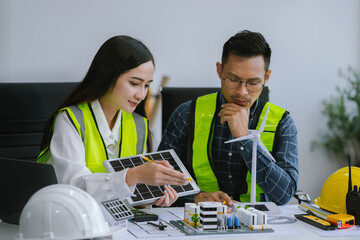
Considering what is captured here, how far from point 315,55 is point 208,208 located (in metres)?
2.79

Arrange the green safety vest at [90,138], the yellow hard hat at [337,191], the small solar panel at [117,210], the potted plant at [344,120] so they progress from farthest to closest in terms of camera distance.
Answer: the potted plant at [344,120]
the green safety vest at [90,138]
the yellow hard hat at [337,191]
the small solar panel at [117,210]

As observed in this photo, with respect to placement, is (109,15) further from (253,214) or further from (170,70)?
(253,214)

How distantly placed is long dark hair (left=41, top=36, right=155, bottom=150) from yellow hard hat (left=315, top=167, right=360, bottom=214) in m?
0.91

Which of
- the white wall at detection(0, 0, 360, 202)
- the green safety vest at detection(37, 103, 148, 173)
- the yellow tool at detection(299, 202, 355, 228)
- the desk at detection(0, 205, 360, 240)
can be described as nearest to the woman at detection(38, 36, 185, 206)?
the green safety vest at detection(37, 103, 148, 173)

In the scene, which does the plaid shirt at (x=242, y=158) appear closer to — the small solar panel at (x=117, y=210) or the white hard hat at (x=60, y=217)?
the small solar panel at (x=117, y=210)

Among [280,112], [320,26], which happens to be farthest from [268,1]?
[280,112]

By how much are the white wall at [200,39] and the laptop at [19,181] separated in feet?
6.37

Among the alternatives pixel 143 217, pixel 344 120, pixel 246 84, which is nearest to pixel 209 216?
pixel 143 217

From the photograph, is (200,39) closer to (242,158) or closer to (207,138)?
(207,138)

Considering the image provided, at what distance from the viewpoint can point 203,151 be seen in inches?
102

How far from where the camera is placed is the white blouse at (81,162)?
1.98m

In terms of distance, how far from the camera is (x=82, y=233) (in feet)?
4.55

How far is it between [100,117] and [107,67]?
8.6 inches

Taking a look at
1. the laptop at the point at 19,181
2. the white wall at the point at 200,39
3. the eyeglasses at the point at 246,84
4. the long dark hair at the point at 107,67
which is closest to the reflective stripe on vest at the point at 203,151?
the eyeglasses at the point at 246,84
